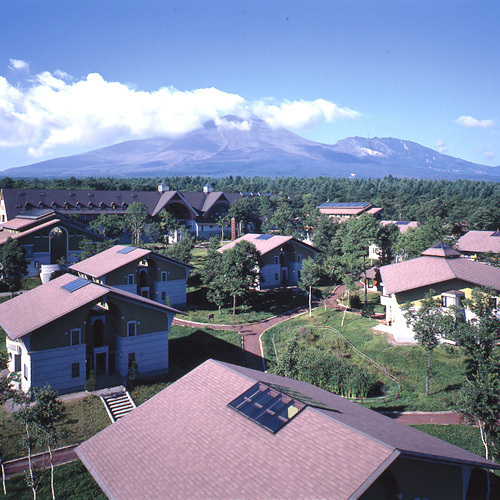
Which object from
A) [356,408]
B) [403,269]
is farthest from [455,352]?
[356,408]

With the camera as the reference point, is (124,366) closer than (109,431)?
No

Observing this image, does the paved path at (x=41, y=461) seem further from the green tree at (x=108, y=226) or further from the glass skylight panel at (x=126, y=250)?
the green tree at (x=108, y=226)

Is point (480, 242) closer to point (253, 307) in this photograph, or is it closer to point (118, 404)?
point (253, 307)

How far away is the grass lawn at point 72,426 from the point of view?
20.5m

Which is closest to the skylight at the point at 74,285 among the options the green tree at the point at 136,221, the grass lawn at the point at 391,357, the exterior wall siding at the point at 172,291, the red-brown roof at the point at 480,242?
the grass lawn at the point at 391,357

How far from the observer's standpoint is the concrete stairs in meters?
23.9

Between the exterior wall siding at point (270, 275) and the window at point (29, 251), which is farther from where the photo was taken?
the window at point (29, 251)

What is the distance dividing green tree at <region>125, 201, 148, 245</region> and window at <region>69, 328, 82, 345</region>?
48.0 metres

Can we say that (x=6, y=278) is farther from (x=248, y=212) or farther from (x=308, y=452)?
(x=248, y=212)

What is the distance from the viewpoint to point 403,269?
122ft

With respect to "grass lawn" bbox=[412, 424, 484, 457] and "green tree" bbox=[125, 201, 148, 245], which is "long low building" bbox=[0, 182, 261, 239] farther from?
"grass lawn" bbox=[412, 424, 484, 457]

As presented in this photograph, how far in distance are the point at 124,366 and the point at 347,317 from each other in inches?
850

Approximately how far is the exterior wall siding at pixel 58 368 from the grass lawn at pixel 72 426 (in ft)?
4.96

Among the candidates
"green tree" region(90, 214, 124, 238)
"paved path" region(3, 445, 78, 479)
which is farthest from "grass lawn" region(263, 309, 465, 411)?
"green tree" region(90, 214, 124, 238)
